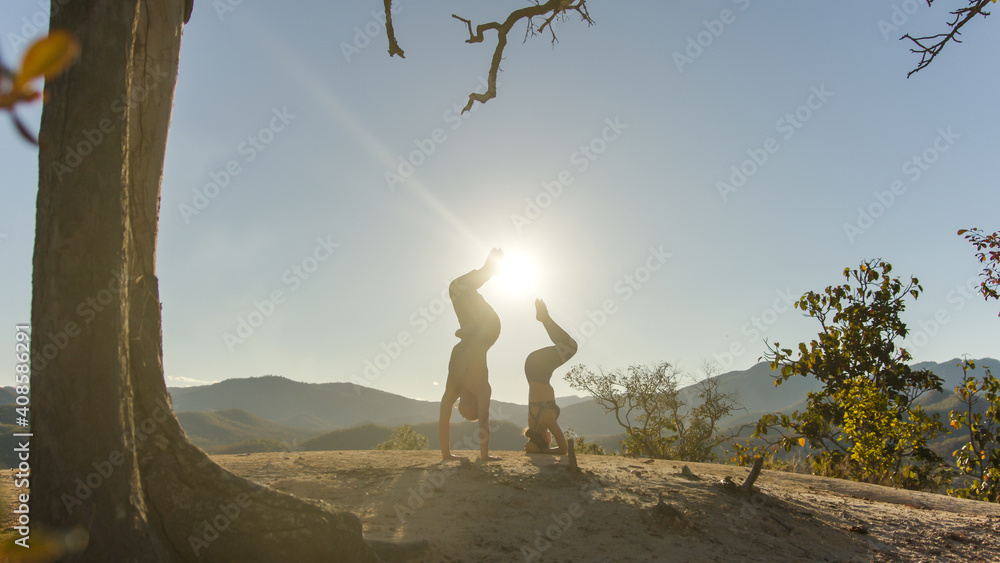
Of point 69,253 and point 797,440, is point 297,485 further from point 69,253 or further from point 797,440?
point 797,440

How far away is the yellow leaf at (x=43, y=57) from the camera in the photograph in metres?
0.48

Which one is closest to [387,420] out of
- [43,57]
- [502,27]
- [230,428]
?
[230,428]

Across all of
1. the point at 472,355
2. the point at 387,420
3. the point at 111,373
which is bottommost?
the point at 387,420

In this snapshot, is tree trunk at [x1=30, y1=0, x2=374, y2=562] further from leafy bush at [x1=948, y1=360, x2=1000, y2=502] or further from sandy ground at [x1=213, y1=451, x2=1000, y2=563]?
leafy bush at [x1=948, y1=360, x2=1000, y2=502]

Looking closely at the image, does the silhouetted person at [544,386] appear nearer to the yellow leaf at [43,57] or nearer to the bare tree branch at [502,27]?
the bare tree branch at [502,27]

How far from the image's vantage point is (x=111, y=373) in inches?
105

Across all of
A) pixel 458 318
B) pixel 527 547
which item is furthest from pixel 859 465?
pixel 527 547

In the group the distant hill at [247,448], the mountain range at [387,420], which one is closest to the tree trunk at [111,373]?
the mountain range at [387,420]

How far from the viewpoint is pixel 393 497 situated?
489 centimetres

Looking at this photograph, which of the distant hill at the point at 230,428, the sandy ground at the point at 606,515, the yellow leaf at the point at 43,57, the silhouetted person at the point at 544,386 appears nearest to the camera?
the yellow leaf at the point at 43,57

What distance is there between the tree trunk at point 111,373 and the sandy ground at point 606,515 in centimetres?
95

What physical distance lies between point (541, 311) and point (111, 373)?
5843 mm

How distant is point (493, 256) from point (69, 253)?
4828mm

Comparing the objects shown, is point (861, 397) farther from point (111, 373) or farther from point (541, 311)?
point (111, 373)
